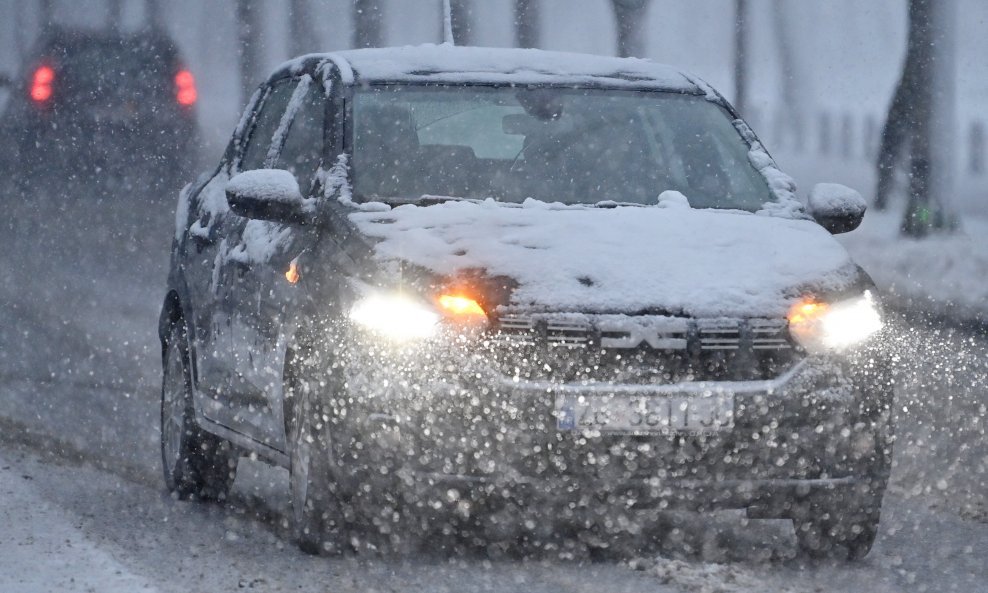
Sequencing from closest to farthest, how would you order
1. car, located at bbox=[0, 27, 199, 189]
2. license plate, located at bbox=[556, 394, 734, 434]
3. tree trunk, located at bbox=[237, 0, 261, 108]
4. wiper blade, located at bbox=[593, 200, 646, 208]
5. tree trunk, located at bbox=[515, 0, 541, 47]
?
license plate, located at bbox=[556, 394, 734, 434] < wiper blade, located at bbox=[593, 200, 646, 208] < car, located at bbox=[0, 27, 199, 189] < tree trunk, located at bbox=[515, 0, 541, 47] < tree trunk, located at bbox=[237, 0, 261, 108]

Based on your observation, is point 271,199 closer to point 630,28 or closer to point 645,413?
point 645,413

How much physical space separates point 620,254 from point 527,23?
20.0 meters

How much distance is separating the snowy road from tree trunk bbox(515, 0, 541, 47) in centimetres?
1444

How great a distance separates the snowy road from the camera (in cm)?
530

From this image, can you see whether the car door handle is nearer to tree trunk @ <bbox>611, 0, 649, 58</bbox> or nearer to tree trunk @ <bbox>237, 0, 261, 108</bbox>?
tree trunk @ <bbox>611, 0, 649, 58</bbox>

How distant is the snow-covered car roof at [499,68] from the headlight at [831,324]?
164cm

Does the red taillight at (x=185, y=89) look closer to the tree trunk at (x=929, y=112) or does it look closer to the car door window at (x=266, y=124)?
the tree trunk at (x=929, y=112)

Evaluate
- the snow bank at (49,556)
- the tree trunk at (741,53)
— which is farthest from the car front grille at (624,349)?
the tree trunk at (741,53)

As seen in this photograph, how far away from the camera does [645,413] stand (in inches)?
209

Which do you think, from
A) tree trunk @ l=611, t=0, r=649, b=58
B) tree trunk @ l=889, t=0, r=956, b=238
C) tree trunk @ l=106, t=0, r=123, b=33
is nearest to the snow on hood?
tree trunk @ l=889, t=0, r=956, b=238

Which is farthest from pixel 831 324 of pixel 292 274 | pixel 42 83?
pixel 42 83

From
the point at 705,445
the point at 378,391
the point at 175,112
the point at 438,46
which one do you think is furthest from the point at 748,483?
the point at 175,112

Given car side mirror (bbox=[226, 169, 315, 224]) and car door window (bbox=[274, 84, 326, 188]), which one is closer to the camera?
car side mirror (bbox=[226, 169, 315, 224])

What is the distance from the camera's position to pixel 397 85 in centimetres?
669
